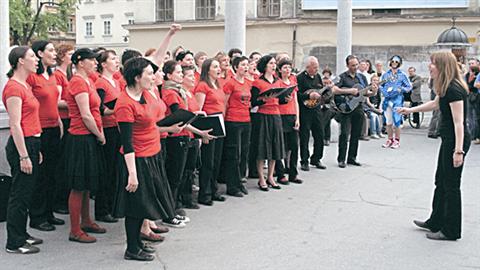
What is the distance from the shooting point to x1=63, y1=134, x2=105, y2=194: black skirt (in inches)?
273

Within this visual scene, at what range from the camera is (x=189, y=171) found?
336 inches

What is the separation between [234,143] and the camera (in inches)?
368

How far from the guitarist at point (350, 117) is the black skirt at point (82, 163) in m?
5.99

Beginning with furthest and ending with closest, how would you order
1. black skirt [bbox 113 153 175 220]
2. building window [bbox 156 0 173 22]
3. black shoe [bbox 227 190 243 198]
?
building window [bbox 156 0 173 22], black shoe [bbox 227 190 243 198], black skirt [bbox 113 153 175 220]

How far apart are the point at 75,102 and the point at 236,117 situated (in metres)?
2.92

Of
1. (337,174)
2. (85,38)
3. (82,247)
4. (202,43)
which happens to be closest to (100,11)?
(85,38)

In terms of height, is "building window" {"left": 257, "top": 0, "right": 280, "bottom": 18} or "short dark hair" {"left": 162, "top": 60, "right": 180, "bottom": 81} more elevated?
"building window" {"left": 257, "top": 0, "right": 280, "bottom": 18}

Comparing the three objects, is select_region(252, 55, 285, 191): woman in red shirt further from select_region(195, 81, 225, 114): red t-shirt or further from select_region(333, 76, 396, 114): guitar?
select_region(333, 76, 396, 114): guitar

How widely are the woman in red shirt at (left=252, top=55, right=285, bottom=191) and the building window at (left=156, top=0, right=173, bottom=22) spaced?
81.0 ft

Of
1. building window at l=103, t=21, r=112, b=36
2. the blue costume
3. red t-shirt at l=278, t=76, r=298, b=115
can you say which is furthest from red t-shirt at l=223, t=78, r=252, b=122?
building window at l=103, t=21, r=112, b=36

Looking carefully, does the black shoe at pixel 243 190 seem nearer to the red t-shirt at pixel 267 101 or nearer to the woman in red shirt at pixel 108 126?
the red t-shirt at pixel 267 101

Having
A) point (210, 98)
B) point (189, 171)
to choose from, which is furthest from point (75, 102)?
point (210, 98)

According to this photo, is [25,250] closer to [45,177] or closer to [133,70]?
[45,177]

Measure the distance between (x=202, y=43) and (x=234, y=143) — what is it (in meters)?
23.7
